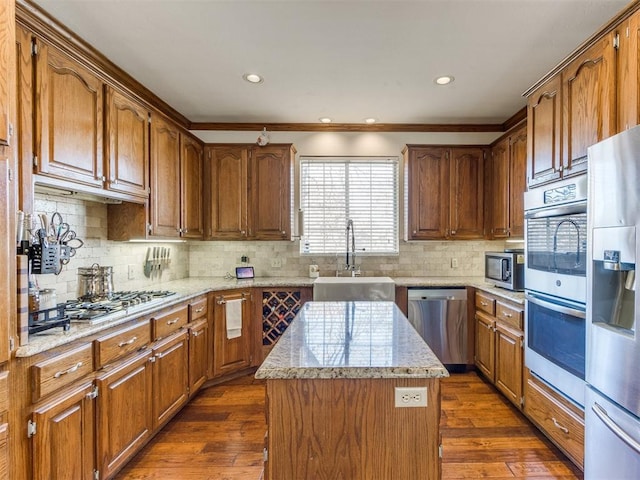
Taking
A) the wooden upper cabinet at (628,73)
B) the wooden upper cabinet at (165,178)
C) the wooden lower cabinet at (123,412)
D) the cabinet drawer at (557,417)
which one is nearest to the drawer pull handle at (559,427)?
the cabinet drawer at (557,417)

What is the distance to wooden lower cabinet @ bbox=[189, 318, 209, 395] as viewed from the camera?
2.70 metres

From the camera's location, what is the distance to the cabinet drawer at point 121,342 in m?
1.69

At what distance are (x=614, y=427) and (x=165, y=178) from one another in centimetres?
328

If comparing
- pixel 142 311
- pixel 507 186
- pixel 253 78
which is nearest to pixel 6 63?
pixel 142 311

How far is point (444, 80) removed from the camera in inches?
107

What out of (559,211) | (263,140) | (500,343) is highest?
(263,140)

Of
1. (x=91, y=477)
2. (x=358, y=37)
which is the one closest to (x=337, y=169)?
(x=358, y=37)

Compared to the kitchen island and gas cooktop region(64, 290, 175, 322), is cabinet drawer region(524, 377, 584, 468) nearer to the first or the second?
the kitchen island

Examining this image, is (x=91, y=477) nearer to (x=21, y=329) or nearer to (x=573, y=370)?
(x=21, y=329)

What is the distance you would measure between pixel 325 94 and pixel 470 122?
5.90ft

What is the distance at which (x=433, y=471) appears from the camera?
41.7 inches

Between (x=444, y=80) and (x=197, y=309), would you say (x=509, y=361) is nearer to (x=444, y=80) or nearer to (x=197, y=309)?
(x=444, y=80)

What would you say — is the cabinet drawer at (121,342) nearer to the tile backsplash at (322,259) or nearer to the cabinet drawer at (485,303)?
the tile backsplash at (322,259)

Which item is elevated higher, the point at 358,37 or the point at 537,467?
the point at 358,37
